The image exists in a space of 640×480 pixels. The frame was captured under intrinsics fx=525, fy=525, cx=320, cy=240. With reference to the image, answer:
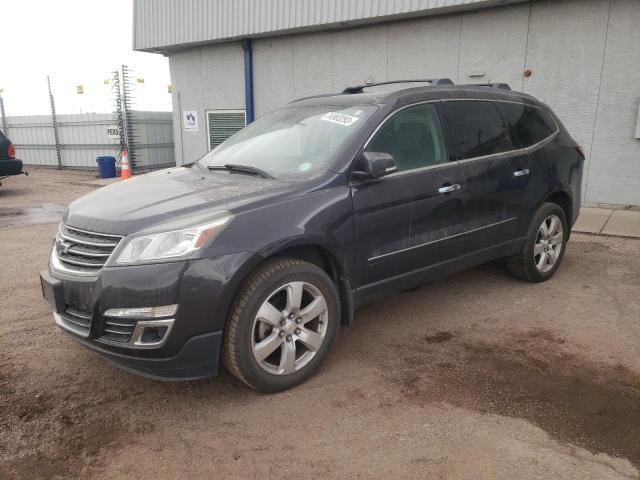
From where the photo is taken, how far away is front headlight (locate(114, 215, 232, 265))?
8.81ft

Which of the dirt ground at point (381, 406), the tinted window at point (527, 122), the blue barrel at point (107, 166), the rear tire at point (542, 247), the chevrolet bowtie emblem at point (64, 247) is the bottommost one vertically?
the blue barrel at point (107, 166)

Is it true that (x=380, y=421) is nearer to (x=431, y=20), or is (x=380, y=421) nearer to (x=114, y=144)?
(x=431, y=20)

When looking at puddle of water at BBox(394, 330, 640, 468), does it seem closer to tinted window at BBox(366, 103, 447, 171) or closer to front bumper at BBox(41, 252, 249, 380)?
front bumper at BBox(41, 252, 249, 380)

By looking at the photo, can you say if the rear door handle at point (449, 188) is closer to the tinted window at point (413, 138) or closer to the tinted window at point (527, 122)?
the tinted window at point (413, 138)

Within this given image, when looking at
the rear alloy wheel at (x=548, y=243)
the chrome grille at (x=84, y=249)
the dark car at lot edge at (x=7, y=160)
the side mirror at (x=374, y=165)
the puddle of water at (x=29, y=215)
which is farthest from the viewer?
the dark car at lot edge at (x=7, y=160)

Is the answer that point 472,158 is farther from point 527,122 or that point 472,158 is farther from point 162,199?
point 162,199

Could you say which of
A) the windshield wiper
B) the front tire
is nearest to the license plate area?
the front tire

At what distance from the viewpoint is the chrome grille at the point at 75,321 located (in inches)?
111

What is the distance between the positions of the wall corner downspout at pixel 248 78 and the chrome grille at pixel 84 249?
975 cm

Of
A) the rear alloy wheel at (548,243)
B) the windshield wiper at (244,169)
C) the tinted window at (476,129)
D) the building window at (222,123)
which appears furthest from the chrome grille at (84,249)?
the building window at (222,123)

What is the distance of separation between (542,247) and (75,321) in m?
4.03

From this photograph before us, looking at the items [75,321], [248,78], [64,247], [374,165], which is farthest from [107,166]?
[374,165]

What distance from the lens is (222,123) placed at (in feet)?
44.5

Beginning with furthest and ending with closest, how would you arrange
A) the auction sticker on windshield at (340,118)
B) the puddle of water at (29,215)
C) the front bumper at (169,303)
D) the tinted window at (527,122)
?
the puddle of water at (29,215), the tinted window at (527,122), the auction sticker on windshield at (340,118), the front bumper at (169,303)
